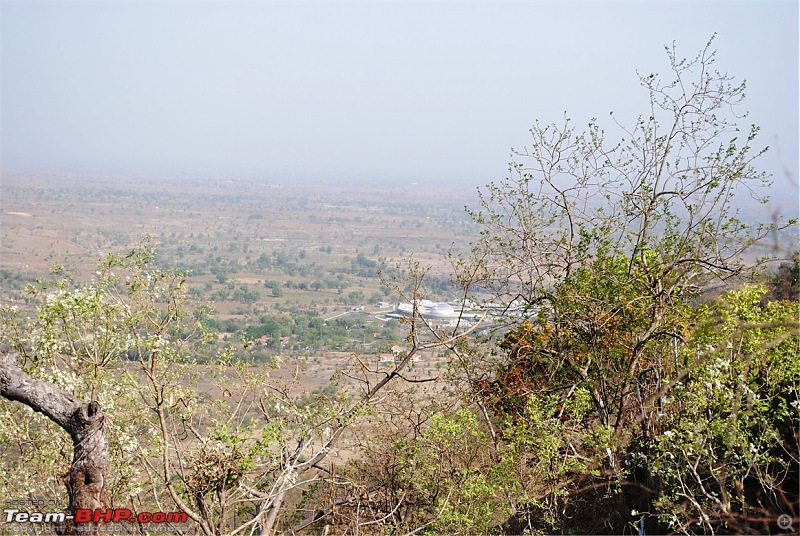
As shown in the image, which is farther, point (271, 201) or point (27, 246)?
point (271, 201)

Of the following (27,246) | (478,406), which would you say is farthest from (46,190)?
(478,406)

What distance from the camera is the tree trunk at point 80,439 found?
4.60m

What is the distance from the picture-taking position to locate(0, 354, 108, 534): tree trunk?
4.60m

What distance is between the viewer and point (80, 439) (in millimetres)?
4605

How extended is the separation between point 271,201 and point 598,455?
92.3m

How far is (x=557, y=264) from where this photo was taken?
8.77 metres

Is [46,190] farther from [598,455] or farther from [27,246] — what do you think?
[598,455]

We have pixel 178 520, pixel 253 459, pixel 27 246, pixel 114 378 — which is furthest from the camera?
pixel 27 246

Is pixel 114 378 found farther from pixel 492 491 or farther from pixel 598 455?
pixel 598 455

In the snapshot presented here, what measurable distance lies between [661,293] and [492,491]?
10.3 ft

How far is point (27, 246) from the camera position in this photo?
1656 inches

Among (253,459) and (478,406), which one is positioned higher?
(253,459)

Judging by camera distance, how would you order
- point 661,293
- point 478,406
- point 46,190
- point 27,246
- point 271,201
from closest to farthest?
1. point 661,293
2. point 478,406
3. point 27,246
4. point 46,190
5. point 271,201

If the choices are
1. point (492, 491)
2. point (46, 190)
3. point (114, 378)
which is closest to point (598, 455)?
point (492, 491)
